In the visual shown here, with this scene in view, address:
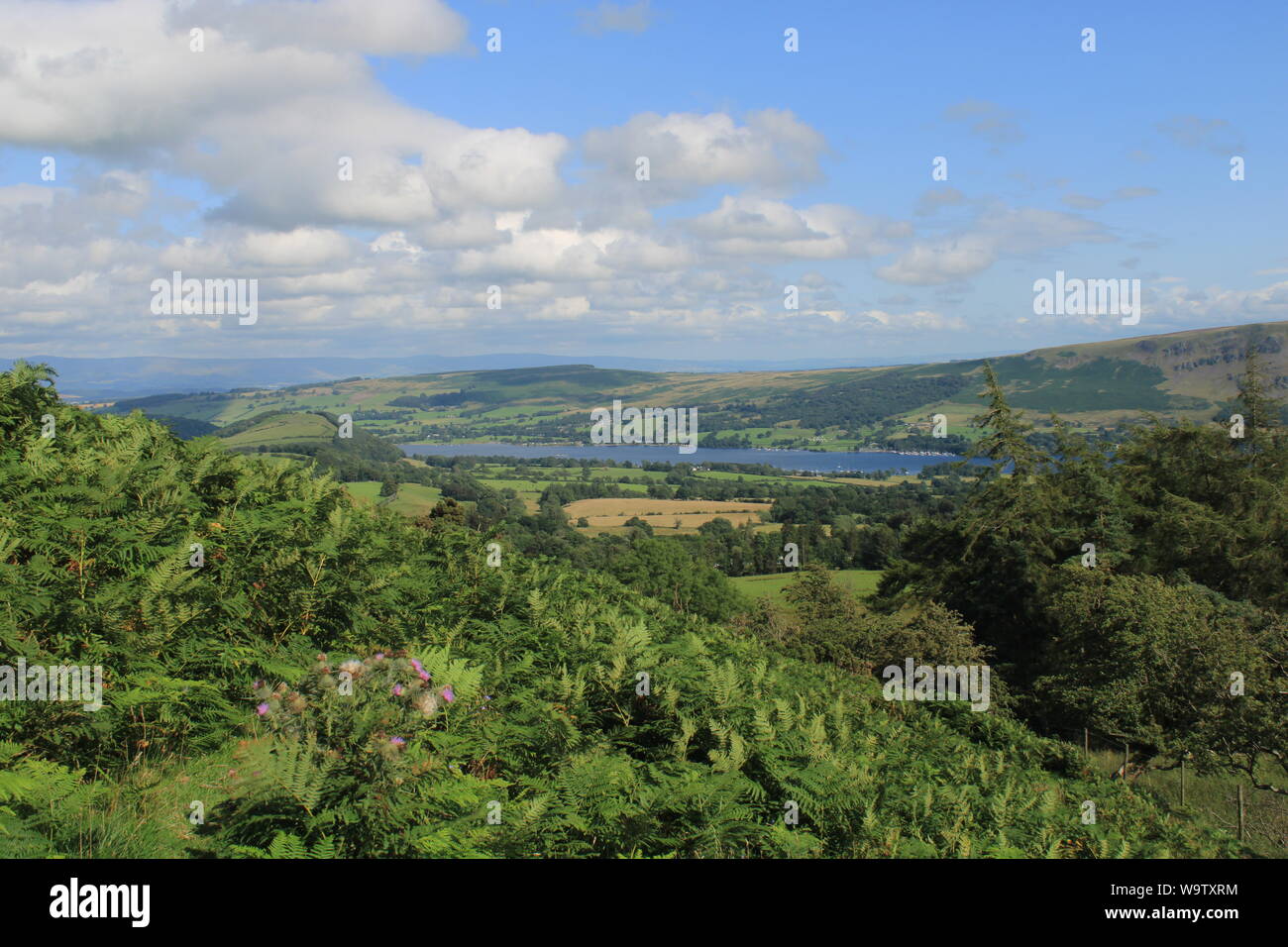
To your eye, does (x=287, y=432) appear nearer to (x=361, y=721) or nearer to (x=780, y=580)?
(x=780, y=580)

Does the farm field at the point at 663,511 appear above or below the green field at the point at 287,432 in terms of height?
below

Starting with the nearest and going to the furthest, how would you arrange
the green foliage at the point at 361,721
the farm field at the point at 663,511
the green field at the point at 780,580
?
the green foliage at the point at 361,721 < the green field at the point at 780,580 < the farm field at the point at 663,511

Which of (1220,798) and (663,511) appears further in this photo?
(663,511)

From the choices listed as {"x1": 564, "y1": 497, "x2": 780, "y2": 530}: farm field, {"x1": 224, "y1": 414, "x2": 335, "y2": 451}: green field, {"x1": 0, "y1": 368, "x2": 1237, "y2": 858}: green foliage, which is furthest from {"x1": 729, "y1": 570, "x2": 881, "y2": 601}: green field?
{"x1": 224, "y1": 414, "x2": 335, "y2": 451}: green field

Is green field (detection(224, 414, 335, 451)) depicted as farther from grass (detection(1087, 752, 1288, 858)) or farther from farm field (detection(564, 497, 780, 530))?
grass (detection(1087, 752, 1288, 858))

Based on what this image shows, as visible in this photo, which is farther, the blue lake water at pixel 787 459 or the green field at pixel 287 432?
the blue lake water at pixel 787 459

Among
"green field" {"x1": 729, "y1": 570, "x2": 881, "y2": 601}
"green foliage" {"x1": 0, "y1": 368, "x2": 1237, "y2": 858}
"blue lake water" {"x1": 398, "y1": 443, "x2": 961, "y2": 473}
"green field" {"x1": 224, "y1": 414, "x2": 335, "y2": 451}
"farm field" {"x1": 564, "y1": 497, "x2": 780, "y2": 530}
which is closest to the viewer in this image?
"green foliage" {"x1": 0, "y1": 368, "x2": 1237, "y2": 858}

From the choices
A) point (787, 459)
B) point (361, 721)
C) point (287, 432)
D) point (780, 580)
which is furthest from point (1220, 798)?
point (787, 459)

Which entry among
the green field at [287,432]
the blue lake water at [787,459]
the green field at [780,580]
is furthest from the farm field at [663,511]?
the blue lake water at [787,459]

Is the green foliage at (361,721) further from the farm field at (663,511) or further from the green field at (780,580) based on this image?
the farm field at (663,511)
